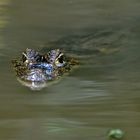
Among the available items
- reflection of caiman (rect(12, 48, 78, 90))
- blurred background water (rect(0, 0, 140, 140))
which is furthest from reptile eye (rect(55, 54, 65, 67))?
blurred background water (rect(0, 0, 140, 140))

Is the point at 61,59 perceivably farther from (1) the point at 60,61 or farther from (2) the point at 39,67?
(2) the point at 39,67

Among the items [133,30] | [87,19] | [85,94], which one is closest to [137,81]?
[85,94]

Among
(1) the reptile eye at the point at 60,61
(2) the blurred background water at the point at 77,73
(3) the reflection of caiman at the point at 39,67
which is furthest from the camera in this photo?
(1) the reptile eye at the point at 60,61

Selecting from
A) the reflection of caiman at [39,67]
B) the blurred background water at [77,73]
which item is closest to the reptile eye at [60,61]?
the reflection of caiman at [39,67]

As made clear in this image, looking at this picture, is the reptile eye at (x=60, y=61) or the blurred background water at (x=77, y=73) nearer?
the blurred background water at (x=77, y=73)

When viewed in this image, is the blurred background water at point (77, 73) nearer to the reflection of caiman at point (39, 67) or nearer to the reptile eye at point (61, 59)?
the reflection of caiman at point (39, 67)

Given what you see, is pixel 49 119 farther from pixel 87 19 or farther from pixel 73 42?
pixel 87 19

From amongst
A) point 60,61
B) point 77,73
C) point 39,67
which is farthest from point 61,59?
point 39,67
